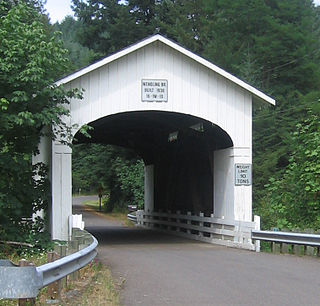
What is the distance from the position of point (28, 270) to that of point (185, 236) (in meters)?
15.6

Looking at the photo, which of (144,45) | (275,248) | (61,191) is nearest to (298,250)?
(275,248)

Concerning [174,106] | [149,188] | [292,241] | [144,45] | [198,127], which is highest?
[144,45]

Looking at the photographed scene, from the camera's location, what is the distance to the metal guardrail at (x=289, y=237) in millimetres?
13305

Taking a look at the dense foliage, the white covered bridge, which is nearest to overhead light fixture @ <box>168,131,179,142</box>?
the white covered bridge

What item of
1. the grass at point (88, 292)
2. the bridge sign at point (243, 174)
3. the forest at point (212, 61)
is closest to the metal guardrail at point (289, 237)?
the forest at point (212, 61)

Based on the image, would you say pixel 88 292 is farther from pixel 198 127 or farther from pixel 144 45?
Answer: pixel 198 127

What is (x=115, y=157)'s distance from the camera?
151ft

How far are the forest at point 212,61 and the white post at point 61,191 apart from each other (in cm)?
36

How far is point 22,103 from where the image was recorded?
13.6m

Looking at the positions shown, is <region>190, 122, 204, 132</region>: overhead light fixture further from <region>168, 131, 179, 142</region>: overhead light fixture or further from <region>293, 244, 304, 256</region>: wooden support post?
<region>293, 244, 304, 256</region>: wooden support post

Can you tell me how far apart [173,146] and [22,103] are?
33.3 ft

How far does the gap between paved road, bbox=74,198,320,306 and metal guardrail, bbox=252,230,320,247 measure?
40 cm

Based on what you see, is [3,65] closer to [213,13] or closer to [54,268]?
[54,268]

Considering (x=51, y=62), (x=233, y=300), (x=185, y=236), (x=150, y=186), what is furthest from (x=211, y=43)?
(x=233, y=300)
